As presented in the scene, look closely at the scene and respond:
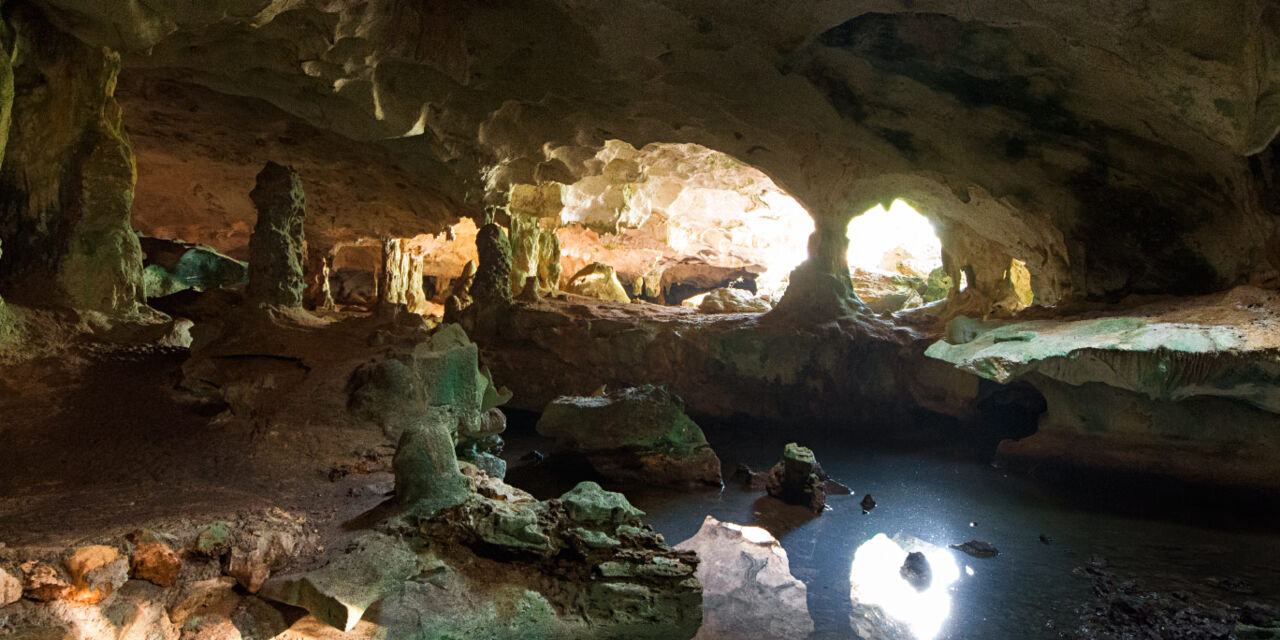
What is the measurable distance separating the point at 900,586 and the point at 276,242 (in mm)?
7422

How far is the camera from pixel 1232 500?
7207 millimetres

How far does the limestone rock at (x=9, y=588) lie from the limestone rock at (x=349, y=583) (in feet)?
2.95

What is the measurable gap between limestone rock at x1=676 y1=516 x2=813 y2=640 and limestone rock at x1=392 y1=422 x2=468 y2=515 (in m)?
1.83

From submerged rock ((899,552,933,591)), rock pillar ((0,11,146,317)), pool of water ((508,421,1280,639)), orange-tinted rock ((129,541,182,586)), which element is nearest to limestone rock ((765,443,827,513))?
pool of water ((508,421,1280,639))

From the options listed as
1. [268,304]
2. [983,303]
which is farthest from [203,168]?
[983,303]

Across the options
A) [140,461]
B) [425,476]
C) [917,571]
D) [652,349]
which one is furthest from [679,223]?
[140,461]

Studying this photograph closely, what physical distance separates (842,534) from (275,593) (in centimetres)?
518

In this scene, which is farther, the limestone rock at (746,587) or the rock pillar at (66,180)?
the rock pillar at (66,180)

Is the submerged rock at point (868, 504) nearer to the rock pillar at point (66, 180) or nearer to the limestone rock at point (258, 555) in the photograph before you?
the limestone rock at point (258, 555)

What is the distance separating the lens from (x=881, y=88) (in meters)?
7.28

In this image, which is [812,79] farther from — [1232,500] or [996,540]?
[1232,500]

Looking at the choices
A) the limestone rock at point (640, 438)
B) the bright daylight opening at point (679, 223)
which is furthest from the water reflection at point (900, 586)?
the bright daylight opening at point (679, 223)

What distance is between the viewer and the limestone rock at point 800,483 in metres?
7.34

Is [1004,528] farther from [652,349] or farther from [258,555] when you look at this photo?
[258,555]
